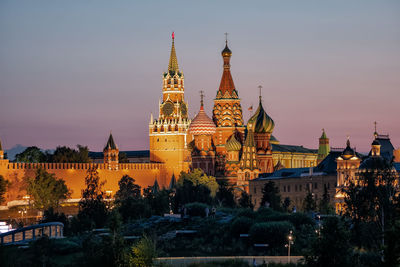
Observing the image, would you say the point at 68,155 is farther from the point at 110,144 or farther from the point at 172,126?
the point at 172,126

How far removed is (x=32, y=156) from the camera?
134m

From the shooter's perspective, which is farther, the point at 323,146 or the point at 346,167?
the point at 323,146

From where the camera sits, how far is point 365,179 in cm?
6862

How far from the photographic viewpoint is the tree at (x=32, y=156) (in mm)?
132750

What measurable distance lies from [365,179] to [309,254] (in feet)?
74.8

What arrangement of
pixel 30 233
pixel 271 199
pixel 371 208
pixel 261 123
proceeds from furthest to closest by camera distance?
1. pixel 261 123
2. pixel 271 199
3. pixel 30 233
4. pixel 371 208

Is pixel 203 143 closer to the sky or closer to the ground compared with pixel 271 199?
closer to the sky

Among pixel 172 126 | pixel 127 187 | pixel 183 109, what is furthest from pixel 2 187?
pixel 183 109

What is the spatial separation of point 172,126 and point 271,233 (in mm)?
81663

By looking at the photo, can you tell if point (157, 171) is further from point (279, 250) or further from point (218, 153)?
point (279, 250)

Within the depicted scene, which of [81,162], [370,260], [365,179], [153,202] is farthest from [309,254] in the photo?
[81,162]

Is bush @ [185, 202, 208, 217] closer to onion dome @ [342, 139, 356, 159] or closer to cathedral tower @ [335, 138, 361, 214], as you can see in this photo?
cathedral tower @ [335, 138, 361, 214]

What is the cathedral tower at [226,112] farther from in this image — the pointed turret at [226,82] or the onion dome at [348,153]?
the onion dome at [348,153]

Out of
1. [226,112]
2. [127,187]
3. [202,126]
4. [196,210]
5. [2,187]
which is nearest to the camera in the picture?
[196,210]
